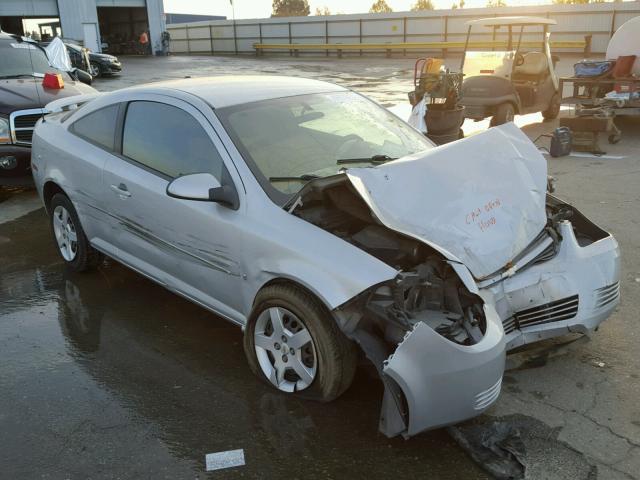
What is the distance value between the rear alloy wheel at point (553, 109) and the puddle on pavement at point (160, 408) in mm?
10100

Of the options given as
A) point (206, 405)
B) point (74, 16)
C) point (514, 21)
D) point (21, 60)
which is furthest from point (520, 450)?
point (74, 16)

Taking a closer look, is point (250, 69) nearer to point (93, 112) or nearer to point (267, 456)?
point (93, 112)

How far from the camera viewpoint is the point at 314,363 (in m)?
3.15

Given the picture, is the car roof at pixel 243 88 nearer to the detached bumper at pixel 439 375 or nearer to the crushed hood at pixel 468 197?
the crushed hood at pixel 468 197

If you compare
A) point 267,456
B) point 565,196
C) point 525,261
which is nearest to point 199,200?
point 267,456

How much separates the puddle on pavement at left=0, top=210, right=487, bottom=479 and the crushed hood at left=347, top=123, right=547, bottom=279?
0.96 m

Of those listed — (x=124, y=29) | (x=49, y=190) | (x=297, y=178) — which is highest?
(x=124, y=29)

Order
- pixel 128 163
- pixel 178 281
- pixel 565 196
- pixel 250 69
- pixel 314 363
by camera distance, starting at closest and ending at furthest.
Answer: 1. pixel 314 363
2. pixel 178 281
3. pixel 128 163
4. pixel 565 196
5. pixel 250 69

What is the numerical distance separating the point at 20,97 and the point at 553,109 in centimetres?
988

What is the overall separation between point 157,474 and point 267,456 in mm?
514

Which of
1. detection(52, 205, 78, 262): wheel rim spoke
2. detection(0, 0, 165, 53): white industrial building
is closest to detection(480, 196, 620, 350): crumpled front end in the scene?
detection(52, 205, 78, 262): wheel rim spoke

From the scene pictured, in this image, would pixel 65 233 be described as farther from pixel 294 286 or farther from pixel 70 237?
pixel 294 286

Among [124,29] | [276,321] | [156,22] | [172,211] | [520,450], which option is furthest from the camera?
[124,29]

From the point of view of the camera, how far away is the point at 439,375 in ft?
8.71
